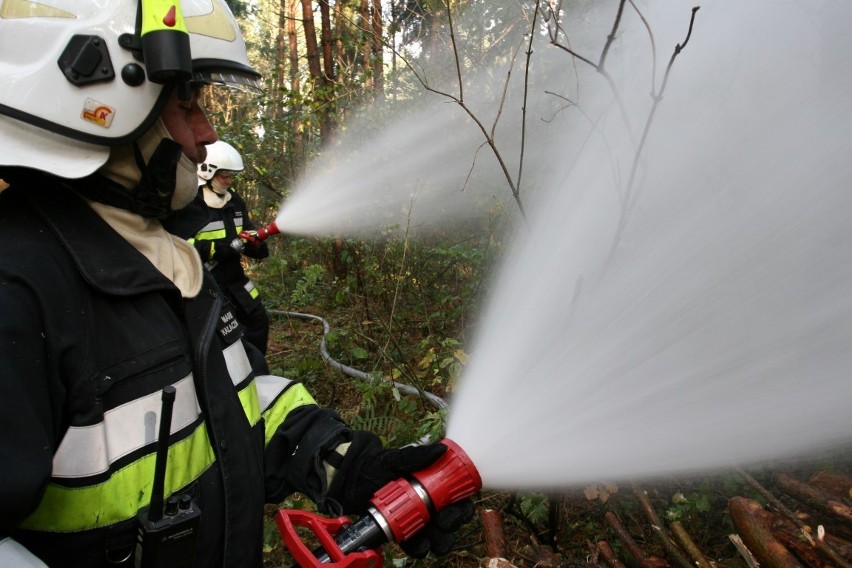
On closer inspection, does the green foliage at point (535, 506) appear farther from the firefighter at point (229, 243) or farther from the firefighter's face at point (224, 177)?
the firefighter's face at point (224, 177)

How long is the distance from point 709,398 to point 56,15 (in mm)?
2768

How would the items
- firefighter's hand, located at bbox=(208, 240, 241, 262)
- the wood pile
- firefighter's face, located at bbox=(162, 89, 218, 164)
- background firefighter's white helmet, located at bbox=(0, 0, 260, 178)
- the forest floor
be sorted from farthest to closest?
firefighter's hand, located at bbox=(208, 240, 241, 262) → the forest floor → the wood pile → firefighter's face, located at bbox=(162, 89, 218, 164) → background firefighter's white helmet, located at bbox=(0, 0, 260, 178)

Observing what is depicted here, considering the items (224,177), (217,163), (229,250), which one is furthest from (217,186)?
(229,250)

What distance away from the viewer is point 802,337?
8.08 ft

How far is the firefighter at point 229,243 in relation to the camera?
202 inches

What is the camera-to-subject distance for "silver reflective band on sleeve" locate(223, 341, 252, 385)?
173 centimetres

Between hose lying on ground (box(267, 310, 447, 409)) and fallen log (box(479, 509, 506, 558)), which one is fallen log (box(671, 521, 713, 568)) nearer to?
fallen log (box(479, 509, 506, 558))

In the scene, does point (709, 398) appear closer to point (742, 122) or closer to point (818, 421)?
point (818, 421)

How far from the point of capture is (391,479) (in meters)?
1.81

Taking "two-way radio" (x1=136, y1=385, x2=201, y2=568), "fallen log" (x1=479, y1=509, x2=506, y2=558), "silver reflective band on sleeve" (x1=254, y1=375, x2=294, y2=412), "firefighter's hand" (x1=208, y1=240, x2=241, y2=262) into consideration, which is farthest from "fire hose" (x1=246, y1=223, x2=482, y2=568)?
"firefighter's hand" (x1=208, y1=240, x2=241, y2=262)

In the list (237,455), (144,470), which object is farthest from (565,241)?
(144,470)

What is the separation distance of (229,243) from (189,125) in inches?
158

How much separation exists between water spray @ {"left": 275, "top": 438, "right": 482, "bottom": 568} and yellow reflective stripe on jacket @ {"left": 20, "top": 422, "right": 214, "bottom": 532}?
415 millimetres

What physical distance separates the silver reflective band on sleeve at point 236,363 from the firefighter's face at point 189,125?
62 cm
